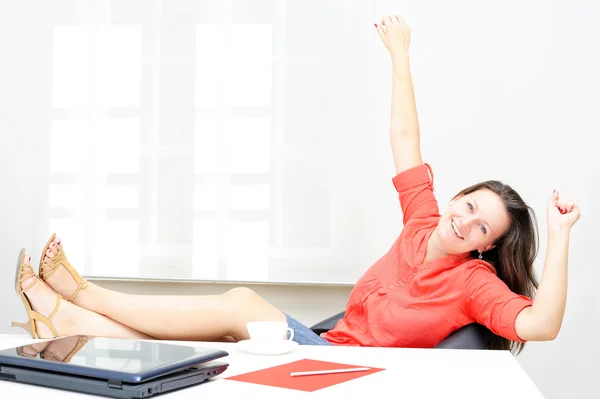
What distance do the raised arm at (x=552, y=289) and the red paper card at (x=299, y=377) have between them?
2.20 ft

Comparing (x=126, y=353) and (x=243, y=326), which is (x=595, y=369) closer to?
(x=243, y=326)

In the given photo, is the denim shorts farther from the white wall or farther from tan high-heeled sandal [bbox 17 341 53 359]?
the white wall

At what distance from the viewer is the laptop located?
1021mm

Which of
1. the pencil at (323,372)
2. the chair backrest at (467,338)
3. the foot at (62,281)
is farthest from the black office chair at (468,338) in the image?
the foot at (62,281)

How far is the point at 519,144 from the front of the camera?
2.90 metres

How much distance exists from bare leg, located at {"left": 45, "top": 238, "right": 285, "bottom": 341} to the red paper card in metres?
0.64

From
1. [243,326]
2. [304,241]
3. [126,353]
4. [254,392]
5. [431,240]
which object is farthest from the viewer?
[304,241]

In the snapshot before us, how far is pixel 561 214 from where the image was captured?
1.84m

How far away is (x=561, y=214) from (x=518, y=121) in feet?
3.75

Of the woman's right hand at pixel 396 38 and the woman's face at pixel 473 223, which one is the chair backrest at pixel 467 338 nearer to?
the woman's face at pixel 473 223

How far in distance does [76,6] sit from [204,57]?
66 centimetres

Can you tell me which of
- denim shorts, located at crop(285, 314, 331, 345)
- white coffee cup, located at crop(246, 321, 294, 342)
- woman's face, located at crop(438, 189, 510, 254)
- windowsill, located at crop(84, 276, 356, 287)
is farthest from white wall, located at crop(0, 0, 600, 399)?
white coffee cup, located at crop(246, 321, 294, 342)

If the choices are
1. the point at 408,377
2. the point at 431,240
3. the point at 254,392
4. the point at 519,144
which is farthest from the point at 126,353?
the point at 519,144

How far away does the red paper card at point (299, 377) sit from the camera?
1.13 metres
